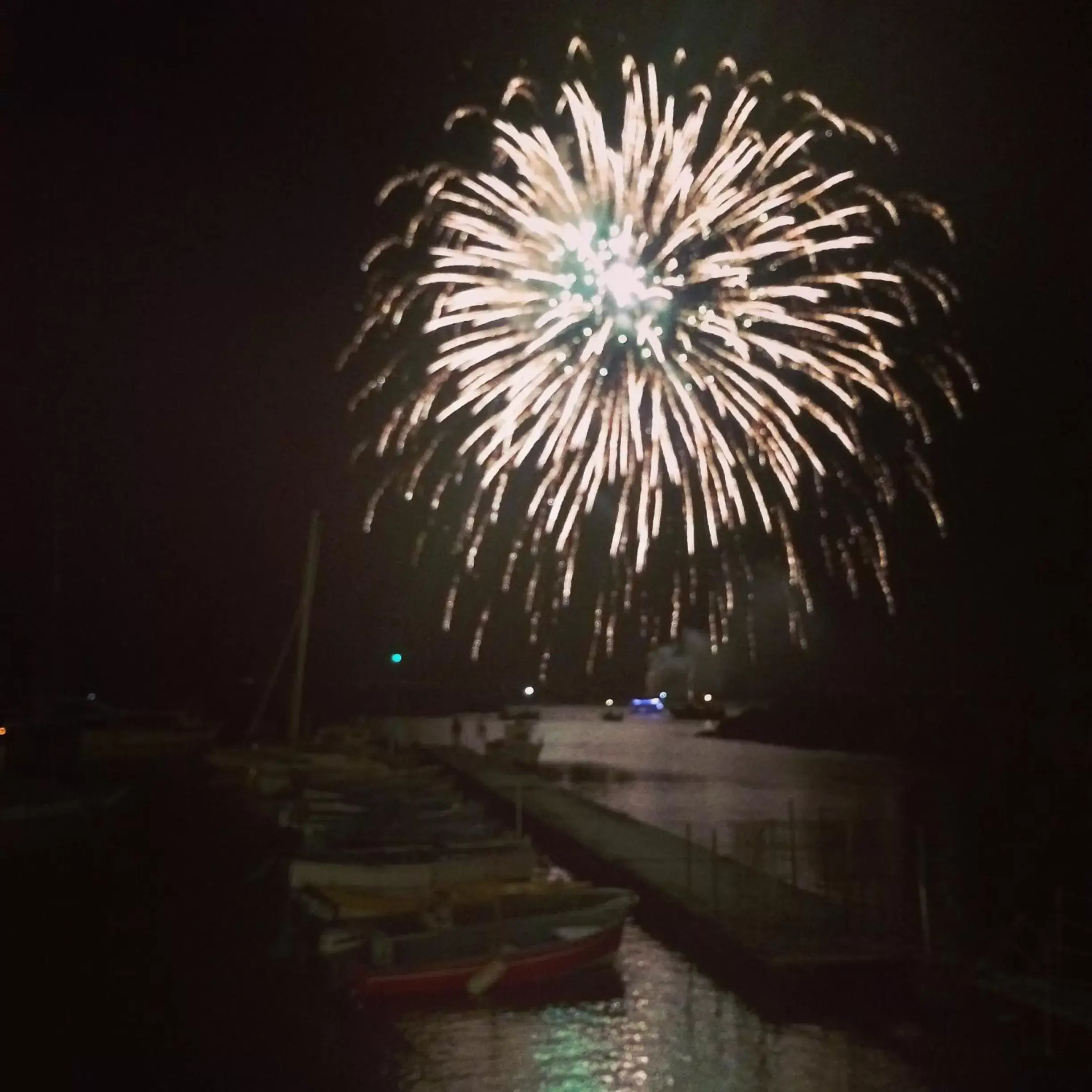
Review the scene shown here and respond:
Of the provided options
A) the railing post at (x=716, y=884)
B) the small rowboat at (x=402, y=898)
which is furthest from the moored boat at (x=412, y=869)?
the railing post at (x=716, y=884)

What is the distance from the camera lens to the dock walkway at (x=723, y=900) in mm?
13320

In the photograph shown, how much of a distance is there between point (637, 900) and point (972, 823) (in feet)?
74.0

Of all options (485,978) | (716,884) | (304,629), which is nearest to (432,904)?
(485,978)

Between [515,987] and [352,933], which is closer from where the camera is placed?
[515,987]

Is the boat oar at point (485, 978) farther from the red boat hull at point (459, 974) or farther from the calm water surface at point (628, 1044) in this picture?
the calm water surface at point (628, 1044)

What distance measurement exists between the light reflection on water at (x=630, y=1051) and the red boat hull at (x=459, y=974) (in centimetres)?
23

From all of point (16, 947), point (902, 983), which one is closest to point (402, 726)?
point (16, 947)

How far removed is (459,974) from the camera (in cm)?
1364

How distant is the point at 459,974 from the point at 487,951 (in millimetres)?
540

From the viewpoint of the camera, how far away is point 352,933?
14836mm

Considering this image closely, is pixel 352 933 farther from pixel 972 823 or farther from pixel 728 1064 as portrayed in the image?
pixel 972 823

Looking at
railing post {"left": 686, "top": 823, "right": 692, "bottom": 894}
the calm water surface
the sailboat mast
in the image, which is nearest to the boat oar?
the calm water surface

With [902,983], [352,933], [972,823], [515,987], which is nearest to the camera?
[902,983]

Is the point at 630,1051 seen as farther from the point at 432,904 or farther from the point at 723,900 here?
the point at 723,900
